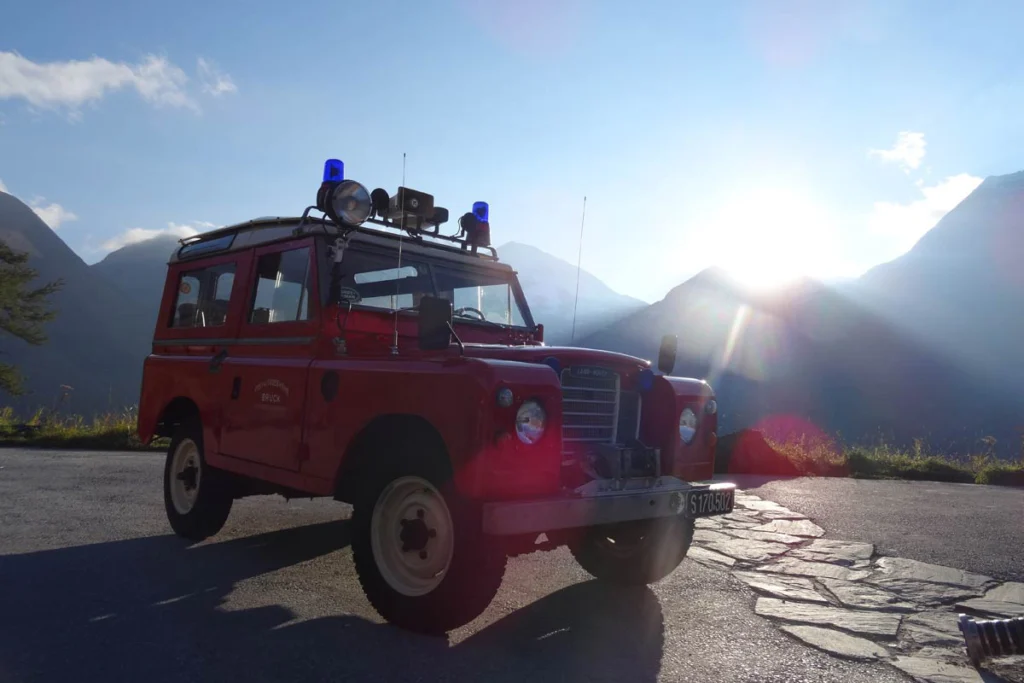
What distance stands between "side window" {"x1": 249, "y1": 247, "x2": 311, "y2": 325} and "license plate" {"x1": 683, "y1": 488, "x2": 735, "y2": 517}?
8.44ft

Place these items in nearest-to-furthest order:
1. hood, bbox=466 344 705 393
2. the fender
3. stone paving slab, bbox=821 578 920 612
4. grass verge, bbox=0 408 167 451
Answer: the fender, hood, bbox=466 344 705 393, stone paving slab, bbox=821 578 920 612, grass verge, bbox=0 408 167 451

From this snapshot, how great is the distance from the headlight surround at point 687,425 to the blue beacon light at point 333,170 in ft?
9.02

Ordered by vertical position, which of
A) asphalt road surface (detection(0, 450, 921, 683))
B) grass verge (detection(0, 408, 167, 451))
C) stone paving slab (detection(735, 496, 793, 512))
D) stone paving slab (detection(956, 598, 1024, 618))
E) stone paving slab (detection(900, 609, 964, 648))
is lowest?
grass verge (detection(0, 408, 167, 451))

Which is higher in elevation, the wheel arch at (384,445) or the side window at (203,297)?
the side window at (203,297)

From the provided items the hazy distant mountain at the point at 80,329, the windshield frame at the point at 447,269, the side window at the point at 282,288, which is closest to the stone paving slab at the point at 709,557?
the windshield frame at the point at 447,269

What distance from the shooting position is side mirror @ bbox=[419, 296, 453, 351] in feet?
11.3

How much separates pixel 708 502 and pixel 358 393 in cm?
199

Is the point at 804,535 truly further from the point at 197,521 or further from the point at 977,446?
the point at 977,446

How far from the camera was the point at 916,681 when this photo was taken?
10.2 ft

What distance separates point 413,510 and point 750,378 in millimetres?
98675

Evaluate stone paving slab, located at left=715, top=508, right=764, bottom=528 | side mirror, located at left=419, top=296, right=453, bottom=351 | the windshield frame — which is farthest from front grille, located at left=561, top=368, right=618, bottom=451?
stone paving slab, located at left=715, top=508, right=764, bottom=528

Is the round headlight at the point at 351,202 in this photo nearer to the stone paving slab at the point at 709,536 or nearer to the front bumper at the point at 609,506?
the front bumper at the point at 609,506

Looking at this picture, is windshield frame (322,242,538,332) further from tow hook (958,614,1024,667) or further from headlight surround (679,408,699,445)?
tow hook (958,614,1024,667)

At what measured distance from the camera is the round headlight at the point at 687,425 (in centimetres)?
432
